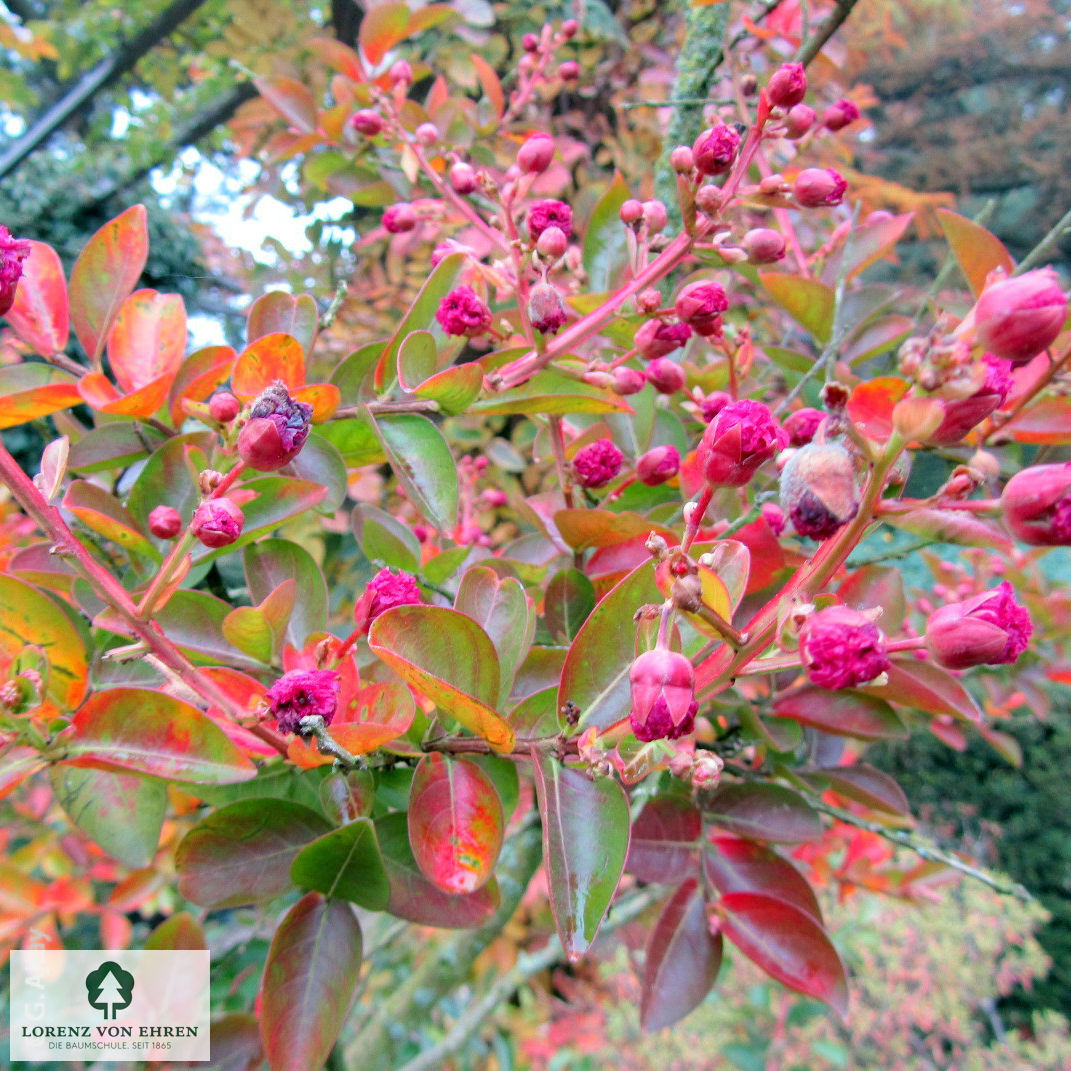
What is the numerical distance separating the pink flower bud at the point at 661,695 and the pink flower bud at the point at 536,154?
50 cm

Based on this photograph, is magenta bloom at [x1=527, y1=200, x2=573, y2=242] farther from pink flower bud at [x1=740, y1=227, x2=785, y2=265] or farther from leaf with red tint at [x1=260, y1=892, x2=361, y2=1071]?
leaf with red tint at [x1=260, y1=892, x2=361, y2=1071]

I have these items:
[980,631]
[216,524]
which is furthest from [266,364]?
[980,631]

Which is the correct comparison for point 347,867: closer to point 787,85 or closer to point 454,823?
point 454,823

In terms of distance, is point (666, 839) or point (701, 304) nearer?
point (701, 304)

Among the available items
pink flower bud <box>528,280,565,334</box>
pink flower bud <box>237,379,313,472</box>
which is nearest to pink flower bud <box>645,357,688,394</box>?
pink flower bud <box>528,280,565,334</box>

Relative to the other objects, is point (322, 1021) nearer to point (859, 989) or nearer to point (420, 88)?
point (420, 88)

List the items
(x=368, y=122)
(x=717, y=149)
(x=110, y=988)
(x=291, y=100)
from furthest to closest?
(x=291, y=100) < (x=368, y=122) < (x=110, y=988) < (x=717, y=149)

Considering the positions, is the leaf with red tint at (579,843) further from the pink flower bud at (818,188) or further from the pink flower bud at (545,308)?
the pink flower bud at (818,188)

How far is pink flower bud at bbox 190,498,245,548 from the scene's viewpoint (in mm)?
412

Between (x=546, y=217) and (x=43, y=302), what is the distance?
45 cm

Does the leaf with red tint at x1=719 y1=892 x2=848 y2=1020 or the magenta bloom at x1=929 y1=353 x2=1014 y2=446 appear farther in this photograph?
the leaf with red tint at x1=719 y1=892 x2=848 y2=1020

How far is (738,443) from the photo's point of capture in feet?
1.20

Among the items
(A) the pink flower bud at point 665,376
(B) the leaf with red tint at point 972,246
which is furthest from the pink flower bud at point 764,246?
(B) the leaf with red tint at point 972,246

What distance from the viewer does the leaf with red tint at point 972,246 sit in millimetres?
678
